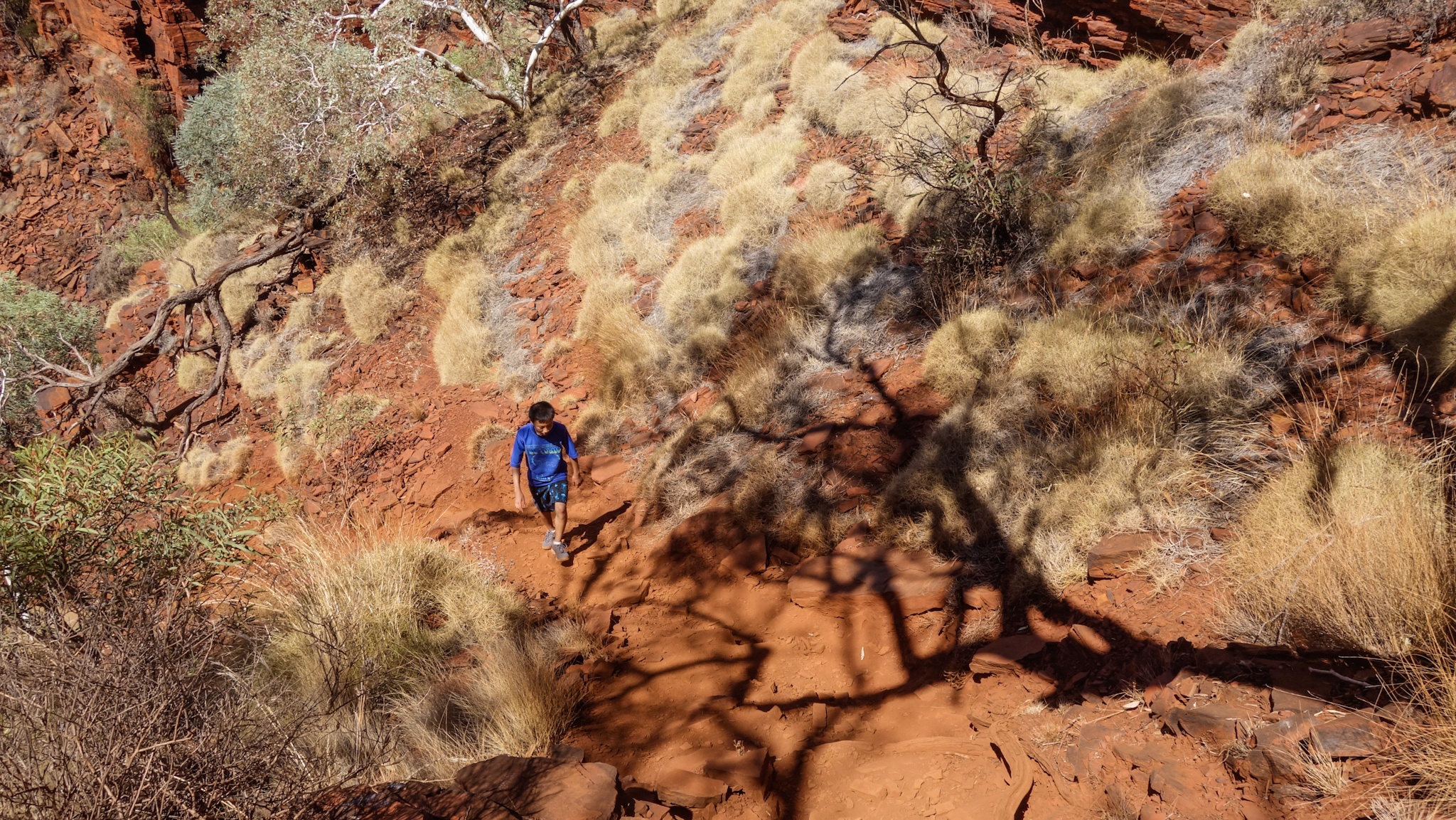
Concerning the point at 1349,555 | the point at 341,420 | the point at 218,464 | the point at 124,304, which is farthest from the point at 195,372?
the point at 1349,555

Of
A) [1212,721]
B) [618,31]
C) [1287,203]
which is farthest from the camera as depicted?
[618,31]

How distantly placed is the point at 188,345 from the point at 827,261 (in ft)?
37.8

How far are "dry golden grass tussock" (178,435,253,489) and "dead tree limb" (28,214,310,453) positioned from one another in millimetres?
759

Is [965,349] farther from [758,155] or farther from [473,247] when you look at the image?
[473,247]

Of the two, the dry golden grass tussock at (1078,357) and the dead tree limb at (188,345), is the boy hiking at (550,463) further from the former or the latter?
the dead tree limb at (188,345)

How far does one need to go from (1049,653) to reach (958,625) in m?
0.57

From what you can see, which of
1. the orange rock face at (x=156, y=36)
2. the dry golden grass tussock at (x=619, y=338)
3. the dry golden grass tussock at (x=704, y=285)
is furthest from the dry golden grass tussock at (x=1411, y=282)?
the orange rock face at (x=156, y=36)

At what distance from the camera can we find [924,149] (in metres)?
8.55

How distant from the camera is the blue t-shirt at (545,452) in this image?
6426mm

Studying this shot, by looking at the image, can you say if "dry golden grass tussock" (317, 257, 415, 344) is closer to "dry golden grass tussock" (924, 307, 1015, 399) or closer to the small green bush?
the small green bush

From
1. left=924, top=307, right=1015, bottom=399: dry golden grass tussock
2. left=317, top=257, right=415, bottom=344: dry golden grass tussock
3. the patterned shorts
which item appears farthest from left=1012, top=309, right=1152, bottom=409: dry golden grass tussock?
left=317, top=257, right=415, bottom=344: dry golden grass tussock

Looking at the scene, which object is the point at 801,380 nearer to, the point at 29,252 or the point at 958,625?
the point at 958,625

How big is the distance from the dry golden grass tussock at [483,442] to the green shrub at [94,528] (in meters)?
2.97

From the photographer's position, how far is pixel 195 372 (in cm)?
1326
